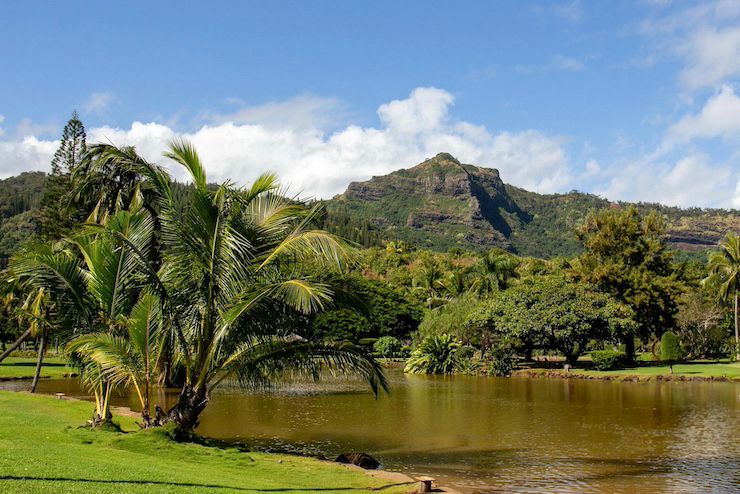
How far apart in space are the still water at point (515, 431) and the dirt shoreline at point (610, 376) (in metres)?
3.14

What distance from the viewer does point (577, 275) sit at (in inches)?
1751

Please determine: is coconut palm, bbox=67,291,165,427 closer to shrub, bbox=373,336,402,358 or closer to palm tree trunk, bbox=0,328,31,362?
palm tree trunk, bbox=0,328,31,362

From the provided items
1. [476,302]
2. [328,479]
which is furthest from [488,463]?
[476,302]

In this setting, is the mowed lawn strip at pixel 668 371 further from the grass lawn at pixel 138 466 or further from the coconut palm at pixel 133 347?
the coconut palm at pixel 133 347

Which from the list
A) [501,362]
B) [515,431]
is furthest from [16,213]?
[515,431]

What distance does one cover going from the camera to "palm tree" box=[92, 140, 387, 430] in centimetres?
1266

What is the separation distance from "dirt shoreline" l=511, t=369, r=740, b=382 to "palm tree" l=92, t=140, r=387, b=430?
81.6 ft

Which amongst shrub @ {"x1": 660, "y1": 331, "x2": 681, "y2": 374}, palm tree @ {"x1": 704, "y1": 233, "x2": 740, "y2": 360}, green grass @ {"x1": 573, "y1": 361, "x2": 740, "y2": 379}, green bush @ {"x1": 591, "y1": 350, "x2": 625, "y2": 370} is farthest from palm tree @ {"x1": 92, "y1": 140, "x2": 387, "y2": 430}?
palm tree @ {"x1": 704, "y1": 233, "x2": 740, "y2": 360}

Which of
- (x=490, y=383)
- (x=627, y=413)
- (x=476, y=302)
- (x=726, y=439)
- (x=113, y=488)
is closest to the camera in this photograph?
(x=113, y=488)

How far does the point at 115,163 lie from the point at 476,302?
33327mm

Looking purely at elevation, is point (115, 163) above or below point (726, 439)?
above

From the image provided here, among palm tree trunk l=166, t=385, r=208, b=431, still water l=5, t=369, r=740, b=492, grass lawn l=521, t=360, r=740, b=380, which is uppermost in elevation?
grass lawn l=521, t=360, r=740, b=380

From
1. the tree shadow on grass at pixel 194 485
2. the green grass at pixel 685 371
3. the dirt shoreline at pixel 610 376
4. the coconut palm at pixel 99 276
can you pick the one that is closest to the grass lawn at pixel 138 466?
the tree shadow on grass at pixel 194 485

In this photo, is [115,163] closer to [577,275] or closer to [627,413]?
[627,413]
